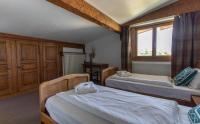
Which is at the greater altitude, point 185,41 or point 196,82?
point 185,41

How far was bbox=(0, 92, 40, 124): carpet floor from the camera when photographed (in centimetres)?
214

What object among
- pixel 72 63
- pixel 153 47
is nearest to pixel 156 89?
pixel 153 47

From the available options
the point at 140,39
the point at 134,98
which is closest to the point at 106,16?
the point at 140,39

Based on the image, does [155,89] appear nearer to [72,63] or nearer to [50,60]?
[72,63]

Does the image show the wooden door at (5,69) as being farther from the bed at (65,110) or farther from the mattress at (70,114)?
the mattress at (70,114)

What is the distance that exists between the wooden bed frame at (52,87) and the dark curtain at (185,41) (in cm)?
224

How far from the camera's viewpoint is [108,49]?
4578mm

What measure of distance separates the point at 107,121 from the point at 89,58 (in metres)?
4.14

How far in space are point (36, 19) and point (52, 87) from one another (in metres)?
1.62

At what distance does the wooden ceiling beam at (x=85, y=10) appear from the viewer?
1.88m

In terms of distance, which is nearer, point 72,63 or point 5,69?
point 5,69

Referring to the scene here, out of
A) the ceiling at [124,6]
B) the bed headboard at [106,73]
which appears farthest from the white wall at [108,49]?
the ceiling at [124,6]

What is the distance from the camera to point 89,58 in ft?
17.1

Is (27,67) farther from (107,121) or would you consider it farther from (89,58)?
(107,121)
